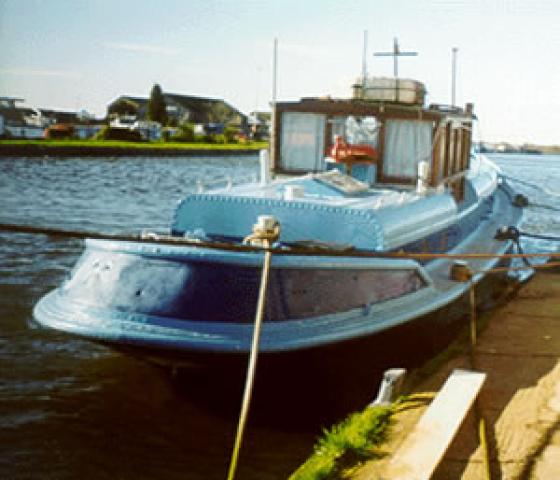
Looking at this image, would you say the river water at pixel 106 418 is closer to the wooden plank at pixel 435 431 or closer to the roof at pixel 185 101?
the wooden plank at pixel 435 431

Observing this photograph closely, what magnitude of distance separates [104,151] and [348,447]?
154 feet

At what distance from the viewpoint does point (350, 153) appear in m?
9.72

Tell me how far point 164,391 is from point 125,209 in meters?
17.3

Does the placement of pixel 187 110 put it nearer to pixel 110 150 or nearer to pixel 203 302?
pixel 110 150

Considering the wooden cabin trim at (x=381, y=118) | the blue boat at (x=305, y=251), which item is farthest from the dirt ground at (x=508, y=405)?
the wooden cabin trim at (x=381, y=118)

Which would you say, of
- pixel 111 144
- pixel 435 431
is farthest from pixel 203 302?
pixel 111 144

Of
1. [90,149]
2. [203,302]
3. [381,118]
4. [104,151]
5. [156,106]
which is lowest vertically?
[203,302]

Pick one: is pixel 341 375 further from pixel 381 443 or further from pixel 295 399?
pixel 381 443

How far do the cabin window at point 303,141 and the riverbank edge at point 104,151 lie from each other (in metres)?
35.6

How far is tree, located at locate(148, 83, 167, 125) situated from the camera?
81375mm

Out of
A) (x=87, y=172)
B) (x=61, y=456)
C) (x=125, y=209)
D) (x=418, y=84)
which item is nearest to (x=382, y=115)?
(x=418, y=84)

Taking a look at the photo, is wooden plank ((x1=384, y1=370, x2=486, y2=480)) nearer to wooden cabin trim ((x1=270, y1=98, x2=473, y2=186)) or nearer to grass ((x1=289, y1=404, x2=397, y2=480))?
grass ((x1=289, y1=404, x2=397, y2=480))

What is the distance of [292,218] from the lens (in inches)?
320

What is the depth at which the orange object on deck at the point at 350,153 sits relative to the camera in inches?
382
